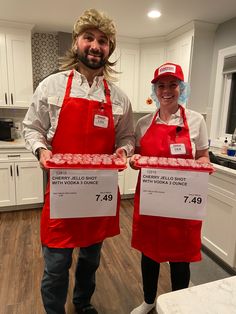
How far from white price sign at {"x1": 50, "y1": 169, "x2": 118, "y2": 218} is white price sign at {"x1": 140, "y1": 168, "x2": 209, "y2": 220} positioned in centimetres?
15

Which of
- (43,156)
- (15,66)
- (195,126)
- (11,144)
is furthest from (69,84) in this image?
(15,66)

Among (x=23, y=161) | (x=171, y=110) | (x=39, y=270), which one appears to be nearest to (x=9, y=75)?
(x=23, y=161)

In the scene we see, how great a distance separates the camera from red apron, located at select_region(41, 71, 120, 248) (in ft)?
3.81

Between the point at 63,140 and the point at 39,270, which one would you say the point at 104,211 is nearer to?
the point at 63,140

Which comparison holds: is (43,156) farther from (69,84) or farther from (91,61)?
(91,61)

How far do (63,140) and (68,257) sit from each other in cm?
59

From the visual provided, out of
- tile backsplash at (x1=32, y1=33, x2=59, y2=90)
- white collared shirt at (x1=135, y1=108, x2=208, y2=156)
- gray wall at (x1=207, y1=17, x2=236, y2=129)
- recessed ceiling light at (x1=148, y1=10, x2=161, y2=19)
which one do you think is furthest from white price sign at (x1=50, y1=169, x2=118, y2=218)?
tile backsplash at (x1=32, y1=33, x2=59, y2=90)

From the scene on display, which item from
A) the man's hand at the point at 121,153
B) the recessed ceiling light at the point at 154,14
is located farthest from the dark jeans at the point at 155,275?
the recessed ceiling light at the point at 154,14

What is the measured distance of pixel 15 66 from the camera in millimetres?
3008

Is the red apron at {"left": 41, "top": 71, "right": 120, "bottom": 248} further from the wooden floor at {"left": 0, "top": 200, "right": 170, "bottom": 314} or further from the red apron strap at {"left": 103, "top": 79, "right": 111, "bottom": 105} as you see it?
the wooden floor at {"left": 0, "top": 200, "right": 170, "bottom": 314}

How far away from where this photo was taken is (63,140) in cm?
118

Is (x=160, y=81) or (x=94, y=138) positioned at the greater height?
(x=160, y=81)

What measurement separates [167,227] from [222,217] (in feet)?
3.21

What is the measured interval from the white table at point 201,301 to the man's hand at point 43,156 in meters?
0.73
